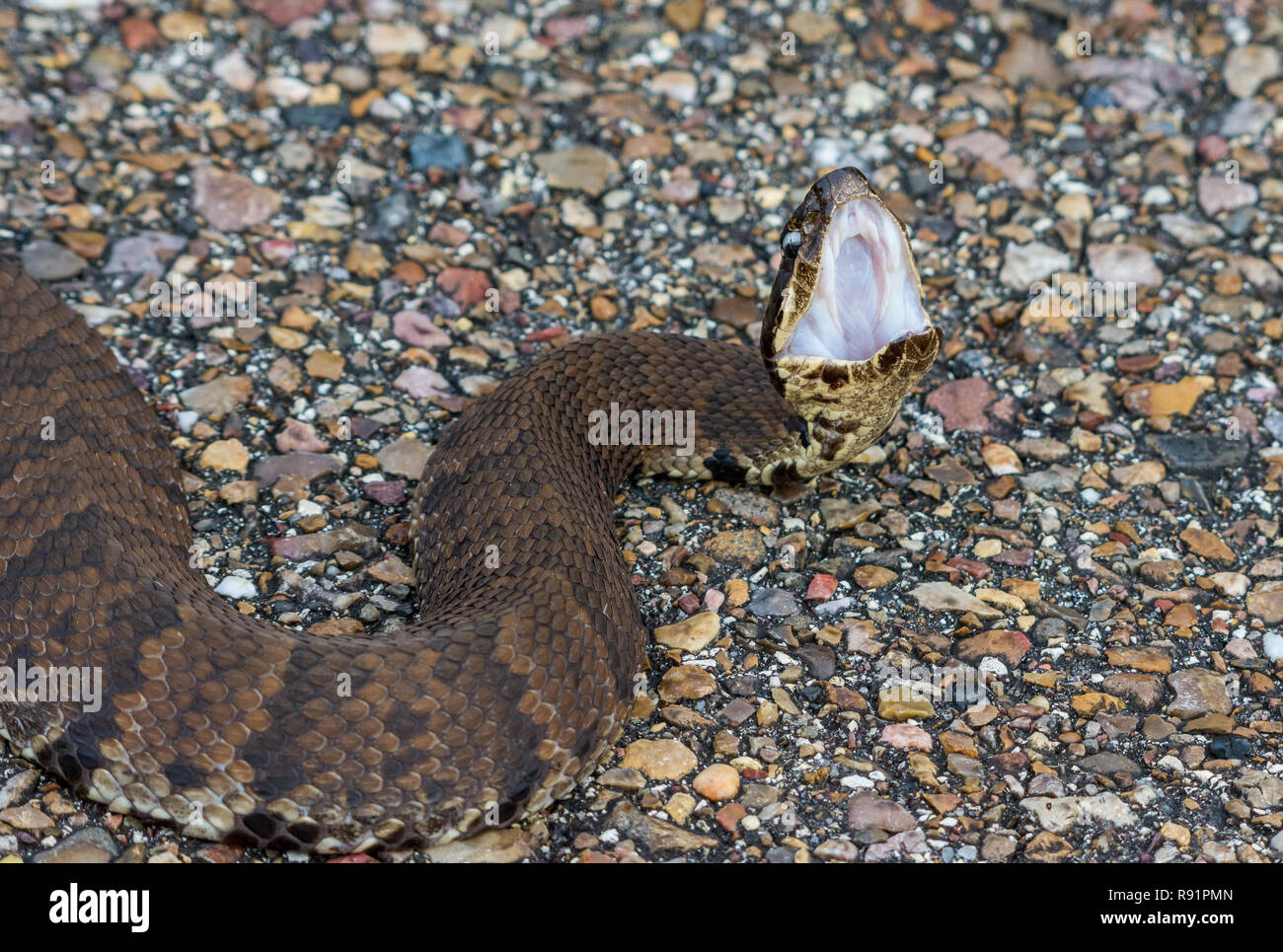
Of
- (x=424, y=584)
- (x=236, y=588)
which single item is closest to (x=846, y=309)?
(x=424, y=584)

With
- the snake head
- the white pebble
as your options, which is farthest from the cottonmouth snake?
the white pebble

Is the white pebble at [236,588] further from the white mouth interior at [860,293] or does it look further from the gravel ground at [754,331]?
the white mouth interior at [860,293]

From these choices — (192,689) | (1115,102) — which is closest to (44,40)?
(192,689)

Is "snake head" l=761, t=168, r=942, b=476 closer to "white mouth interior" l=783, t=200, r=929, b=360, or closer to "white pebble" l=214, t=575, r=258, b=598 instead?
"white mouth interior" l=783, t=200, r=929, b=360

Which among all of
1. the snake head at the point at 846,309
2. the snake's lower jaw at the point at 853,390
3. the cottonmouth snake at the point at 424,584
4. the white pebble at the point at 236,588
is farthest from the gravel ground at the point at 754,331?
the snake head at the point at 846,309
